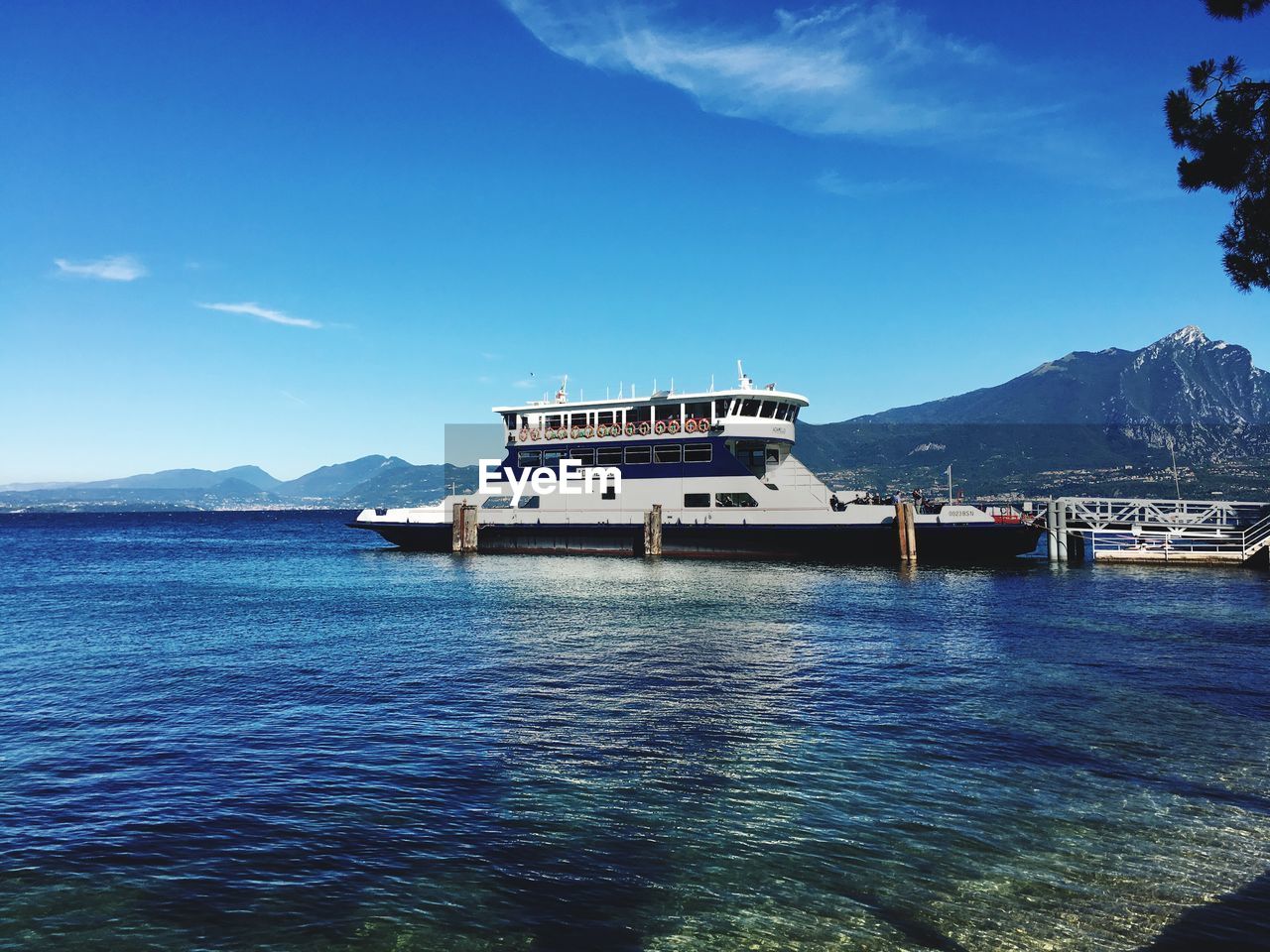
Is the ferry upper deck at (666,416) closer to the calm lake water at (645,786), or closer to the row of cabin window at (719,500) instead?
the row of cabin window at (719,500)

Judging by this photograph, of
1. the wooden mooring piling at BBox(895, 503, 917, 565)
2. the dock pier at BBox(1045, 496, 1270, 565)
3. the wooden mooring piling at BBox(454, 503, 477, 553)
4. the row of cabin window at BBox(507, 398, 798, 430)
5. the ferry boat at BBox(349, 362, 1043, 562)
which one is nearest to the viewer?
the wooden mooring piling at BBox(895, 503, 917, 565)

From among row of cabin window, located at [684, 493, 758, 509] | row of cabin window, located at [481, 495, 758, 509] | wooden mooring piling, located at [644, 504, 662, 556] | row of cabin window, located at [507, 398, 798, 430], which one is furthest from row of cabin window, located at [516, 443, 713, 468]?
wooden mooring piling, located at [644, 504, 662, 556]

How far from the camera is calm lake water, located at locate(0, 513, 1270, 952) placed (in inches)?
300

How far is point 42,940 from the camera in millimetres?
7340

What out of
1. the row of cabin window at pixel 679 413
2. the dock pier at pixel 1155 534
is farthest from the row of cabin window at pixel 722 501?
the dock pier at pixel 1155 534

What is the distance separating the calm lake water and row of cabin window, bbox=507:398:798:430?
75.9 ft

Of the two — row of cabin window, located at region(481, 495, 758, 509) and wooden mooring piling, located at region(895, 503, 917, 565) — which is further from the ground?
row of cabin window, located at region(481, 495, 758, 509)

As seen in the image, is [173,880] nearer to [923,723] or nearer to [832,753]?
[832,753]

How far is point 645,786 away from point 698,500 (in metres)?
35.9

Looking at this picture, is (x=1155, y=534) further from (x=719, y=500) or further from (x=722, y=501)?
(x=719, y=500)

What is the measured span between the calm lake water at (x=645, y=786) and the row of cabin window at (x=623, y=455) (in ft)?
74.5

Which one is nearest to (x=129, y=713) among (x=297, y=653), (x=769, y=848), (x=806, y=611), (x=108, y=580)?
(x=297, y=653)

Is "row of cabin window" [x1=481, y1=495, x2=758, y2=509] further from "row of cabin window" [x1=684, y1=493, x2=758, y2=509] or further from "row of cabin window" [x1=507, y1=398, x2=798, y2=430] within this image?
"row of cabin window" [x1=507, y1=398, x2=798, y2=430]

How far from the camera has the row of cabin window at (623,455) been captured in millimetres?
46719
